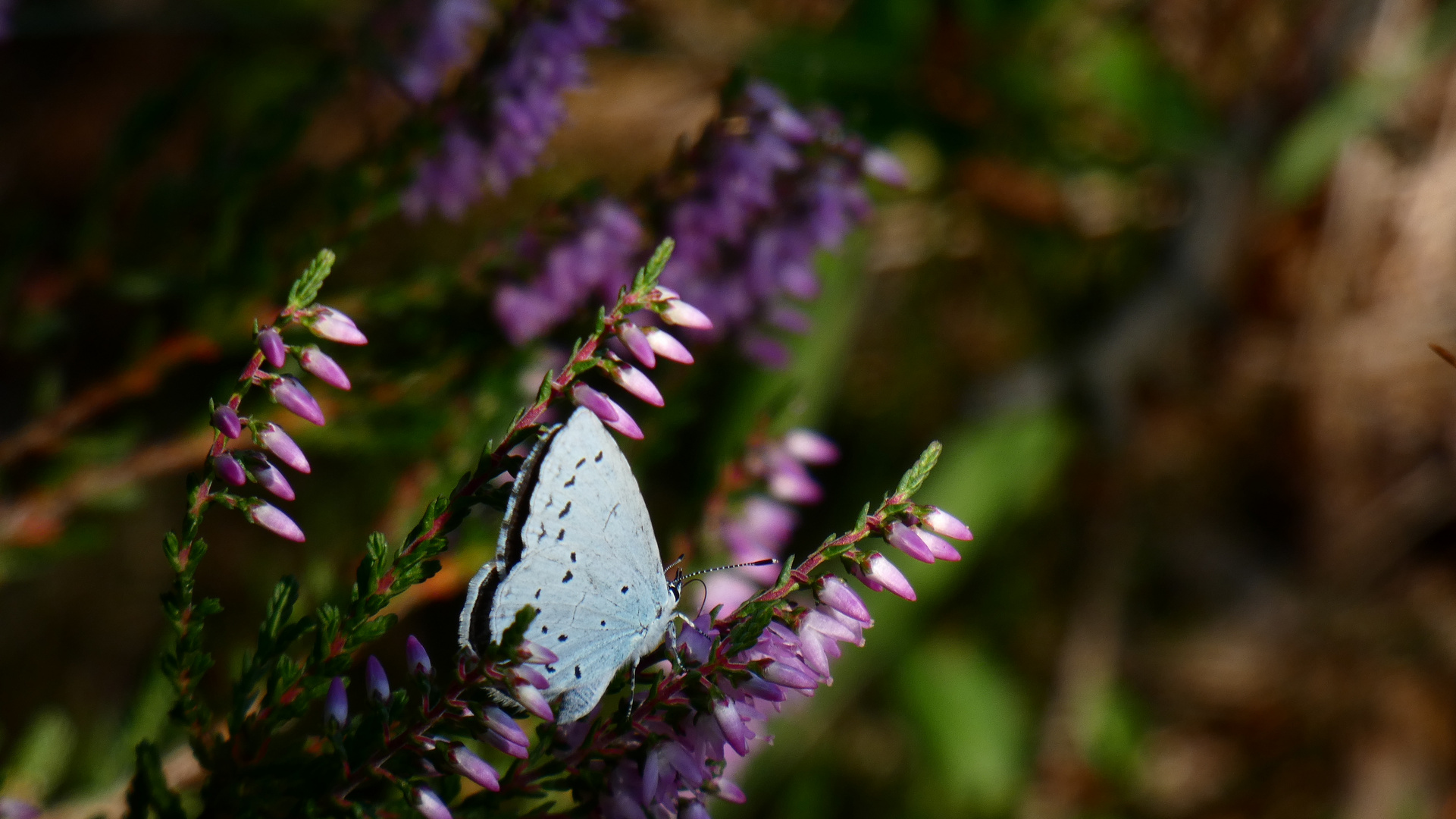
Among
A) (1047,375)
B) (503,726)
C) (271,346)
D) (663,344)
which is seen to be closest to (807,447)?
(663,344)

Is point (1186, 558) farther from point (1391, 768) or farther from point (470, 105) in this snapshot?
point (470, 105)

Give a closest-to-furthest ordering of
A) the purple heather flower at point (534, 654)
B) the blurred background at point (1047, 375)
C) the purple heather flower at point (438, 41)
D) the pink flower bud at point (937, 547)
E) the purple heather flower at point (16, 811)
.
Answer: the purple heather flower at point (534, 654)
the pink flower bud at point (937, 547)
the purple heather flower at point (16, 811)
the purple heather flower at point (438, 41)
the blurred background at point (1047, 375)

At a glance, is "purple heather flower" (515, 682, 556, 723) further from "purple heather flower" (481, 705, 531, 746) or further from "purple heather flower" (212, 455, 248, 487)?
"purple heather flower" (212, 455, 248, 487)

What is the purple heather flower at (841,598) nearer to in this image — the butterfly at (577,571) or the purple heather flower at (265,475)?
the butterfly at (577,571)

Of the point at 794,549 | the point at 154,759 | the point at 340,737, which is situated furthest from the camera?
the point at 794,549

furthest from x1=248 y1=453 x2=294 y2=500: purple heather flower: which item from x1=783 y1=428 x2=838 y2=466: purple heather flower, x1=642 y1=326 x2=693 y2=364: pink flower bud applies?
x1=783 y1=428 x2=838 y2=466: purple heather flower

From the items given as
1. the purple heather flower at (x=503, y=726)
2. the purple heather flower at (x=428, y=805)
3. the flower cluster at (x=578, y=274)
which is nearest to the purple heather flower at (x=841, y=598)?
the purple heather flower at (x=503, y=726)

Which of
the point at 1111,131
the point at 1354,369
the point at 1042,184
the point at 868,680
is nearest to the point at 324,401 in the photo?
the point at 868,680

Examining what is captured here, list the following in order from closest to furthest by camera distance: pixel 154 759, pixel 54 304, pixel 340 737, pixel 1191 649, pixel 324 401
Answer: pixel 340 737, pixel 154 759, pixel 324 401, pixel 54 304, pixel 1191 649
